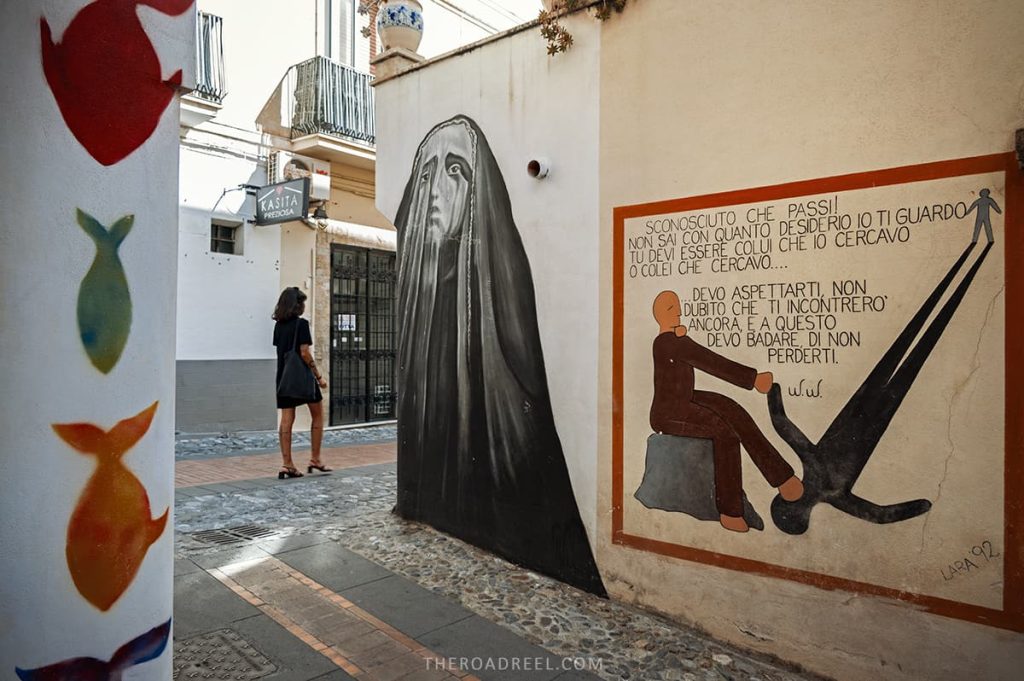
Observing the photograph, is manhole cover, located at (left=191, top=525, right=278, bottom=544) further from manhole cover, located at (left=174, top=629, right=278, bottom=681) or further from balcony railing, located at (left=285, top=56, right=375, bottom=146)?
balcony railing, located at (left=285, top=56, right=375, bottom=146)

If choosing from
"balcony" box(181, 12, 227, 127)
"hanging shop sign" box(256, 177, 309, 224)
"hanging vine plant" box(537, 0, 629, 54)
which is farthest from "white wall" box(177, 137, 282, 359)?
"hanging vine plant" box(537, 0, 629, 54)

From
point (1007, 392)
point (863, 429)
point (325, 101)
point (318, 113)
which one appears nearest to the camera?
point (1007, 392)

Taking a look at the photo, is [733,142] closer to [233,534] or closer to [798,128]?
[798,128]

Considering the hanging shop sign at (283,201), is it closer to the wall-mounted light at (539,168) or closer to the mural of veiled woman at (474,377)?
the mural of veiled woman at (474,377)

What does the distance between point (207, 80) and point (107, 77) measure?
8960mm

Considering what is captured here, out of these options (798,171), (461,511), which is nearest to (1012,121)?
(798,171)

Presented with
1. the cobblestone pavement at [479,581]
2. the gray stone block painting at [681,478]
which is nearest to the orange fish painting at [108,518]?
the cobblestone pavement at [479,581]

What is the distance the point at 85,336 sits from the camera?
7.08 ft

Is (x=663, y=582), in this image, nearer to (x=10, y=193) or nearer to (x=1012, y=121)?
(x=1012, y=121)

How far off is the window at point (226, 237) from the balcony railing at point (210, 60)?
6.13ft

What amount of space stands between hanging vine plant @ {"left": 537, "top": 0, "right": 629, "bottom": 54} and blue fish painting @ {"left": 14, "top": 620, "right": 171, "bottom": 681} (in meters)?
3.93

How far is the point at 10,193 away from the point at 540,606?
340cm

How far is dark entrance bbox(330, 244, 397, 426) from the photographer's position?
40.2 feet
